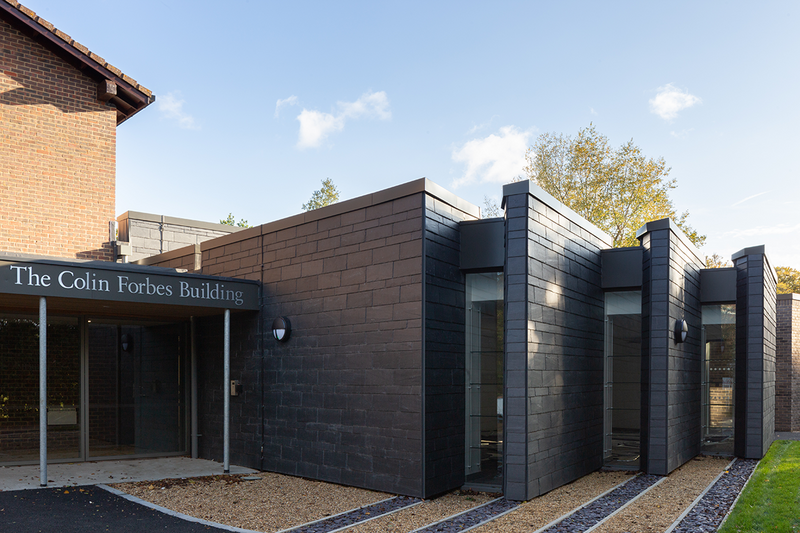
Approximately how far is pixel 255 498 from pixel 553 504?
11.9 feet

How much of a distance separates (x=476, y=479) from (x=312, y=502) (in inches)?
88.9

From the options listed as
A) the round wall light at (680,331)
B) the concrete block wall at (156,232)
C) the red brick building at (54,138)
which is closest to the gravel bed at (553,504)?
the round wall light at (680,331)

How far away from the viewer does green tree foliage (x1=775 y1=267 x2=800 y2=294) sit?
39.5 m

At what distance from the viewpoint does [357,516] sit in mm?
6488

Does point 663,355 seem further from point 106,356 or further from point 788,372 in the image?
point 788,372

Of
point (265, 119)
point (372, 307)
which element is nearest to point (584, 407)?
point (372, 307)

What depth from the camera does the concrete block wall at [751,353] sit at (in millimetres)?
10797

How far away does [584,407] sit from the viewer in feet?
29.6

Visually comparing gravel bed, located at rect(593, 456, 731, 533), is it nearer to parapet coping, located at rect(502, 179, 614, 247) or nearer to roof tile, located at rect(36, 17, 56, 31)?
parapet coping, located at rect(502, 179, 614, 247)

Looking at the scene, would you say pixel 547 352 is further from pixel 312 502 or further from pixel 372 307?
pixel 312 502

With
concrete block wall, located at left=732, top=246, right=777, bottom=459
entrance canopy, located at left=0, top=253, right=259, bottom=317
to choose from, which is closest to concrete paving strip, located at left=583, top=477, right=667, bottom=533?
concrete block wall, located at left=732, top=246, right=777, bottom=459

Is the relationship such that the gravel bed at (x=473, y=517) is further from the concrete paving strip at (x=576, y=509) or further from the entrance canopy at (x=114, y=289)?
the entrance canopy at (x=114, y=289)

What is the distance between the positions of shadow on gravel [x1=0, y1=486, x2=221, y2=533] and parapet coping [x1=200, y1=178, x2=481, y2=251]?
439 centimetres

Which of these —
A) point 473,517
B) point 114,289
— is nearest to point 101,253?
point 114,289
